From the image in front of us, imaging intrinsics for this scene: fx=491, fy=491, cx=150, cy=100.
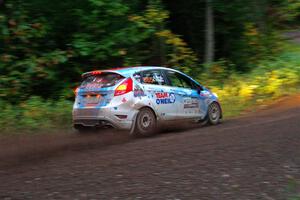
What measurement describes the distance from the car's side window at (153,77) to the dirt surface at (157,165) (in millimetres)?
1244

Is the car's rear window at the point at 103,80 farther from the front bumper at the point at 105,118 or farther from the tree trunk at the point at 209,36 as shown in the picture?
the tree trunk at the point at 209,36

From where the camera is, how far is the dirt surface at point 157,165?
595cm

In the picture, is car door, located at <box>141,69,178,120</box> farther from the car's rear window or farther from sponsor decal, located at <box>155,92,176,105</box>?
the car's rear window

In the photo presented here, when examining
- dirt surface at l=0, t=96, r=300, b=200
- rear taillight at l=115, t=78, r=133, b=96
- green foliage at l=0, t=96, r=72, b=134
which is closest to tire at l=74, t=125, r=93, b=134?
dirt surface at l=0, t=96, r=300, b=200

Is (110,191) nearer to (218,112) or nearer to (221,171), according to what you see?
(221,171)

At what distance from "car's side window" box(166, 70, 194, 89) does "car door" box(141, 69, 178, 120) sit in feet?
0.94

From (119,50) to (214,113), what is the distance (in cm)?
491

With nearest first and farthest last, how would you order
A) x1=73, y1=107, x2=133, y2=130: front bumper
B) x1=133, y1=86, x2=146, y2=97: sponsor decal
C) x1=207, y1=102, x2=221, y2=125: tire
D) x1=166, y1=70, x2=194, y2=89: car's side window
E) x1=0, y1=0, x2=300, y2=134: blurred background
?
x1=73, y1=107, x2=133, y2=130: front bumper, x1=133, y1=86, x2=146, y2=97: sponsor decal, x1=166, y1=70, x2=194, y2=89: car's side window, x1=207, y1=102, x2=221, y2=125: tire, x1=0, y1=0, x2=300, y2=134: blurred background

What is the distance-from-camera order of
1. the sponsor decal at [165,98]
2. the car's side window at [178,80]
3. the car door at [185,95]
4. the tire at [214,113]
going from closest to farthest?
the sponsor decal at [165,98]
the car door at [185,95]
the car's side window at [178,80]
the tire at [214,113]

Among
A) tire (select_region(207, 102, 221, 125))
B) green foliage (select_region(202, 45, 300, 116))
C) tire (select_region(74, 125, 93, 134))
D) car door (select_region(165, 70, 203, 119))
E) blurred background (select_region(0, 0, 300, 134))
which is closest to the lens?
tire (select_region(74, 125, 93, 134))

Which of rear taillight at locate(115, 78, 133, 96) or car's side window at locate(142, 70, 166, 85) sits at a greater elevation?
car's side window at locate(142, 70, 166, 85)

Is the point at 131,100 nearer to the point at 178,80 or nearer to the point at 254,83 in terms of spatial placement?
the point at 178,80

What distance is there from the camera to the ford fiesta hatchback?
33.5ft

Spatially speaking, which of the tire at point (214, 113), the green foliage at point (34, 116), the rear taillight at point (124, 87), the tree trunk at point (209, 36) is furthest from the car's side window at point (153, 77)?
the tree trunk at point (209, 36)
